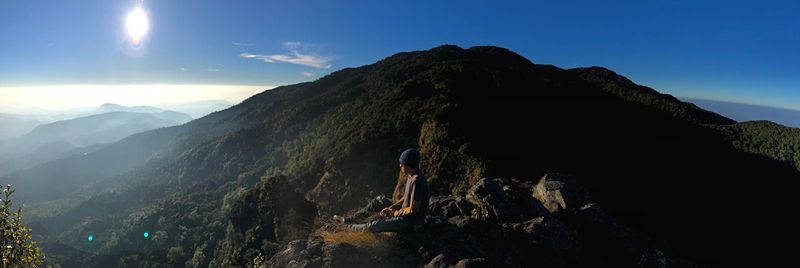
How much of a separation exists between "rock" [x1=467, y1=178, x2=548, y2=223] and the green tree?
1387 cm

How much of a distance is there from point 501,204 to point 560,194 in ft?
12.1

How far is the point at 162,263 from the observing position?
445 ft

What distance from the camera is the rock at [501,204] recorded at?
14367mm

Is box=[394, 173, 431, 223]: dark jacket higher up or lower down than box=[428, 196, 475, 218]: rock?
higher up

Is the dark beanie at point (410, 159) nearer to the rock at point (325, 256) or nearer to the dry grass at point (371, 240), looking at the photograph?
the dry grass at point (371, 240)

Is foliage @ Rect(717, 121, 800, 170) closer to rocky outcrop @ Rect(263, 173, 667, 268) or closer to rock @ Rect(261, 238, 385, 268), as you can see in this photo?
rocky outcrop @ Rect(263, 173, 667, 268)

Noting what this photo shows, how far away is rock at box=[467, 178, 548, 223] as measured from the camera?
47.1 feet

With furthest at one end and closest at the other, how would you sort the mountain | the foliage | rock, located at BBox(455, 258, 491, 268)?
the foliage → the mountain → rock, located at BBox(455, 258, 491, 268)

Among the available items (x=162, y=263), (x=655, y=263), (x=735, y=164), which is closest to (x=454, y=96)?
(x=655, y=263)

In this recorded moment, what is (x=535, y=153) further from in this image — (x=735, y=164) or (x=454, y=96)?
(x=735, y=164)

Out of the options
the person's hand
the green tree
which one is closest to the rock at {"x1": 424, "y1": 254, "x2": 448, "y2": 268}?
the person's hand

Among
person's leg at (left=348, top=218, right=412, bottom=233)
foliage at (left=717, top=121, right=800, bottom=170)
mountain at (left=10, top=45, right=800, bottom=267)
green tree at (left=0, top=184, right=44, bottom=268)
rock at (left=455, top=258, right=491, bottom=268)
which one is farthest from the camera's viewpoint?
foliage at (left=717, top=121, right=800, bottom=170)

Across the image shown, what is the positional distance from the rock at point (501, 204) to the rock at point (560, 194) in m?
1.36

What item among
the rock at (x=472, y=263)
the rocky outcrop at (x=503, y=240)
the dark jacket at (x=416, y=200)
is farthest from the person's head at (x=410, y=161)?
the rock at (x=472, y=263)
